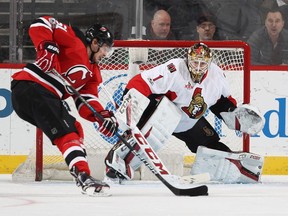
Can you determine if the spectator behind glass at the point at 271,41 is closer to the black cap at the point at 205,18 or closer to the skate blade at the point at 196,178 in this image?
the black cap at the point at 205,18

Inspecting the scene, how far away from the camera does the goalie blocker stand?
5.63 metres

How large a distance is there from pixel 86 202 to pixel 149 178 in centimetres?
184

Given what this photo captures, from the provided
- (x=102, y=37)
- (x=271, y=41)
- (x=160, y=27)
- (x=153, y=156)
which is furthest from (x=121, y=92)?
(x=102, y=37)

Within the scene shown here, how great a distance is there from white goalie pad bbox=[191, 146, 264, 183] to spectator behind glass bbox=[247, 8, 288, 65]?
3.04 ft

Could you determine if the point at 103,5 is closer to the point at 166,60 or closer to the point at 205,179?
the point at 166,60

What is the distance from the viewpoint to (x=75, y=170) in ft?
14.6

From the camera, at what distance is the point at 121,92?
6289 millimetres

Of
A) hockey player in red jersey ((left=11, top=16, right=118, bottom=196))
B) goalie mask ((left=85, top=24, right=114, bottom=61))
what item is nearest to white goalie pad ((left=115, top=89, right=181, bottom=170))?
→ hockey player in red jersey ((left=11, top=16, right=118, bottom=196))

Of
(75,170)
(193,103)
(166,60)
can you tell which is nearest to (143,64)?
(166,60)

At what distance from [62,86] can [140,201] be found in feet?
2.73

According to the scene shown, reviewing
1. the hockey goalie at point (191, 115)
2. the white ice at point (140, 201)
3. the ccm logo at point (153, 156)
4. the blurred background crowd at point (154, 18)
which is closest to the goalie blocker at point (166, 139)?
the hockey goalie at point (191, 115)

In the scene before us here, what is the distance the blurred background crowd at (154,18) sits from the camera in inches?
251

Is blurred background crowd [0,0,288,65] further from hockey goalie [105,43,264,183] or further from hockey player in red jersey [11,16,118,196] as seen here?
hockey player in red jersey [11,16,118,196]

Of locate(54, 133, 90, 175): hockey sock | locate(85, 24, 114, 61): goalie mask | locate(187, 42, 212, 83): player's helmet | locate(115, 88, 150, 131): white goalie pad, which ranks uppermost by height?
locate(85, 24, 114, 61): goalie mask
